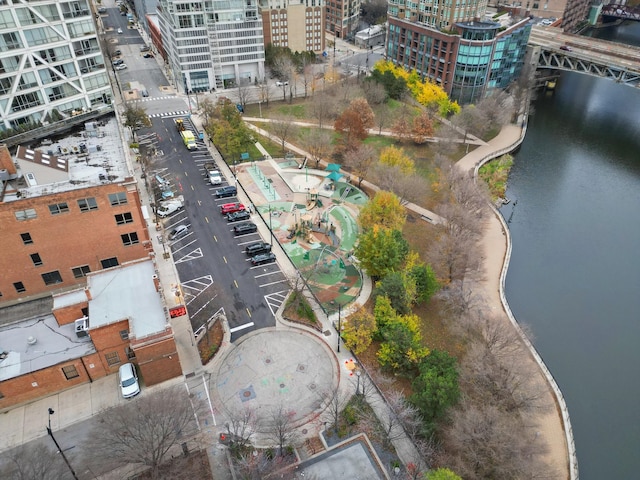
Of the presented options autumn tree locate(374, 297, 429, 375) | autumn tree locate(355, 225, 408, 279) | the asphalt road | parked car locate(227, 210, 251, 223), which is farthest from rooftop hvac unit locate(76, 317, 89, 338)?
autumn tree locate(355, 225, 408, 279)

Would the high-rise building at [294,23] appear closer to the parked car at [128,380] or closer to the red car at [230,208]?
the red car at [230,208]

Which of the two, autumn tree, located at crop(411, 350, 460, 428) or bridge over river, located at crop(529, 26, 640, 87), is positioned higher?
bridge over river, located at crop(529, 26, 640, 87)

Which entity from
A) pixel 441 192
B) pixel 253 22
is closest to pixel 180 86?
pixel 253 22

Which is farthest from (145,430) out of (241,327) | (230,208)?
(230,208)

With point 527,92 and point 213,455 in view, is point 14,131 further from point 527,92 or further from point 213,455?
point 527,92

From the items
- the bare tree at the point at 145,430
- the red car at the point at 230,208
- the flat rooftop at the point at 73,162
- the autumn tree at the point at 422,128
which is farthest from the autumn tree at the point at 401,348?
the autumn tree at the point at 422,128

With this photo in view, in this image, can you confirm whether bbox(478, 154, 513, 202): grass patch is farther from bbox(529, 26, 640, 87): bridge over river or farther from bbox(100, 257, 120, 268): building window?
bbox(100, 257, 120, 268): building window
